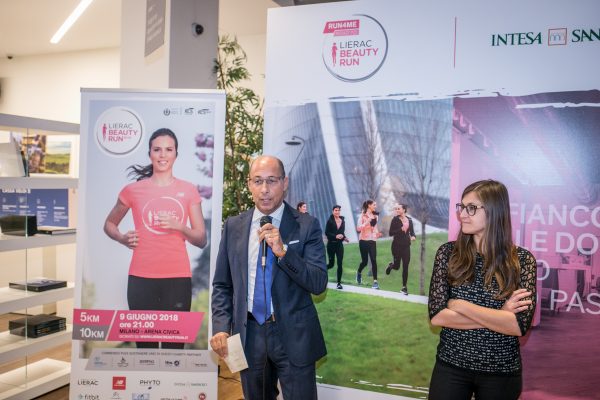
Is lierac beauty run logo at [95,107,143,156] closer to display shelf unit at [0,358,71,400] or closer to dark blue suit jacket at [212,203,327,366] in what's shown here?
dark blue suit jacket at [212,203,327,366]

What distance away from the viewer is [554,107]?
2.86m

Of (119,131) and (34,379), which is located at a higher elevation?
(119,131)

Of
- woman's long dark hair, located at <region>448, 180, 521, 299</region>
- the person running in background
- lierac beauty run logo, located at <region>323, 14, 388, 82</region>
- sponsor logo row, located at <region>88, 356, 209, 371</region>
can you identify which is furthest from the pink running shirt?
woman's long dark hair, located at <region>448, 180, 521, 299</region>

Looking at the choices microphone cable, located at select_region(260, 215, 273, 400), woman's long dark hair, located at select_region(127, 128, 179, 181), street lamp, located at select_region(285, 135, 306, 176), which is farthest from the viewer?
street lamp, located at select_region(285, 135, 306, 176)

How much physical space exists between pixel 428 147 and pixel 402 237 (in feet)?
1.99

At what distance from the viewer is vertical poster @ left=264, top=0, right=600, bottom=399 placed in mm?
2836

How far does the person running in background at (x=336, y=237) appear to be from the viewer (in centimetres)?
329

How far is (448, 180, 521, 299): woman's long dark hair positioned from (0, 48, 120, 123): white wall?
5665mm

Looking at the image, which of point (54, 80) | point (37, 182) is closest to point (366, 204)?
point (37, 182)

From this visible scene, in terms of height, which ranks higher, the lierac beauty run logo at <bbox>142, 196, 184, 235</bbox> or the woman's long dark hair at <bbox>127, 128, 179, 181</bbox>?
the woman's long dark hair at <bbox>127, 128, 179, 181</bbox>

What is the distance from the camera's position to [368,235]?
323cm

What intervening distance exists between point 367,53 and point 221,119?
107cm

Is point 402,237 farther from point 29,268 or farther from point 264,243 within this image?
point 29,268

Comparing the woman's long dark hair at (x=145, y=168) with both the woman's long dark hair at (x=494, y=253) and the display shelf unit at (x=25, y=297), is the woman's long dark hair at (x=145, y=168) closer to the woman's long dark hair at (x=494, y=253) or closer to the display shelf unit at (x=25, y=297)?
the display shelf unit at (x=25, y=297)
